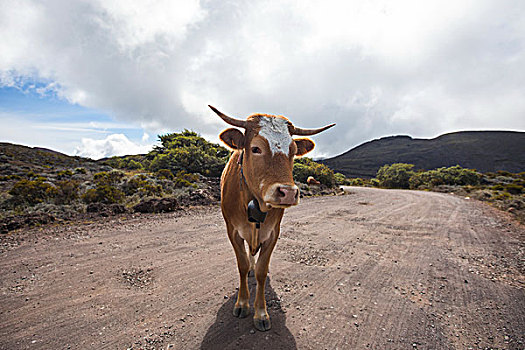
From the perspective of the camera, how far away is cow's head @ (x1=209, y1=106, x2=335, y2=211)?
2.01 metres

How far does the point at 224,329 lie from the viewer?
261cm

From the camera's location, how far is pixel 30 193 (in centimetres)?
864

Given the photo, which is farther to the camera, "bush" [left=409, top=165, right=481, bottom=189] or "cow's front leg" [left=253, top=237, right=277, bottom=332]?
"bush" [left=409, top=165, right=481, bottom=189]

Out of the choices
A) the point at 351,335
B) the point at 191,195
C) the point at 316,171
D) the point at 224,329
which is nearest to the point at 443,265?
the point at 351,335

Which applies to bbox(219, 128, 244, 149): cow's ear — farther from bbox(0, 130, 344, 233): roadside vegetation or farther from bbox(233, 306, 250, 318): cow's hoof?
bbox(0, 130, 344, 233): roadside vegetation

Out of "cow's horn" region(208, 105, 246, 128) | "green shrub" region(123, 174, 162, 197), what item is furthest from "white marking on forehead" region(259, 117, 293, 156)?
"green shrub" region(123, 174, 162, 197)

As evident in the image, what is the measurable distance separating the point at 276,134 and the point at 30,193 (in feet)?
35.5

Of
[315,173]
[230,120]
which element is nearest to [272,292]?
[230,120]

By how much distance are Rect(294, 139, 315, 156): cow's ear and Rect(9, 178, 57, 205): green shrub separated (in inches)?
405

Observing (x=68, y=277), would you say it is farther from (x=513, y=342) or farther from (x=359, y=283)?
(x=513, y=342)

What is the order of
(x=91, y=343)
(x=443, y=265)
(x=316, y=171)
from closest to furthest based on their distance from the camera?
1. (x=91, y=343)
2. (x=443, y=265)
3. (x=316, y=171)

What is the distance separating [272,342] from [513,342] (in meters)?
2.53

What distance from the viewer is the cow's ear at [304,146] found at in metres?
2.90

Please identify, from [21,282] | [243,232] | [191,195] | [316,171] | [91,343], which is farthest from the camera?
[316,171]
